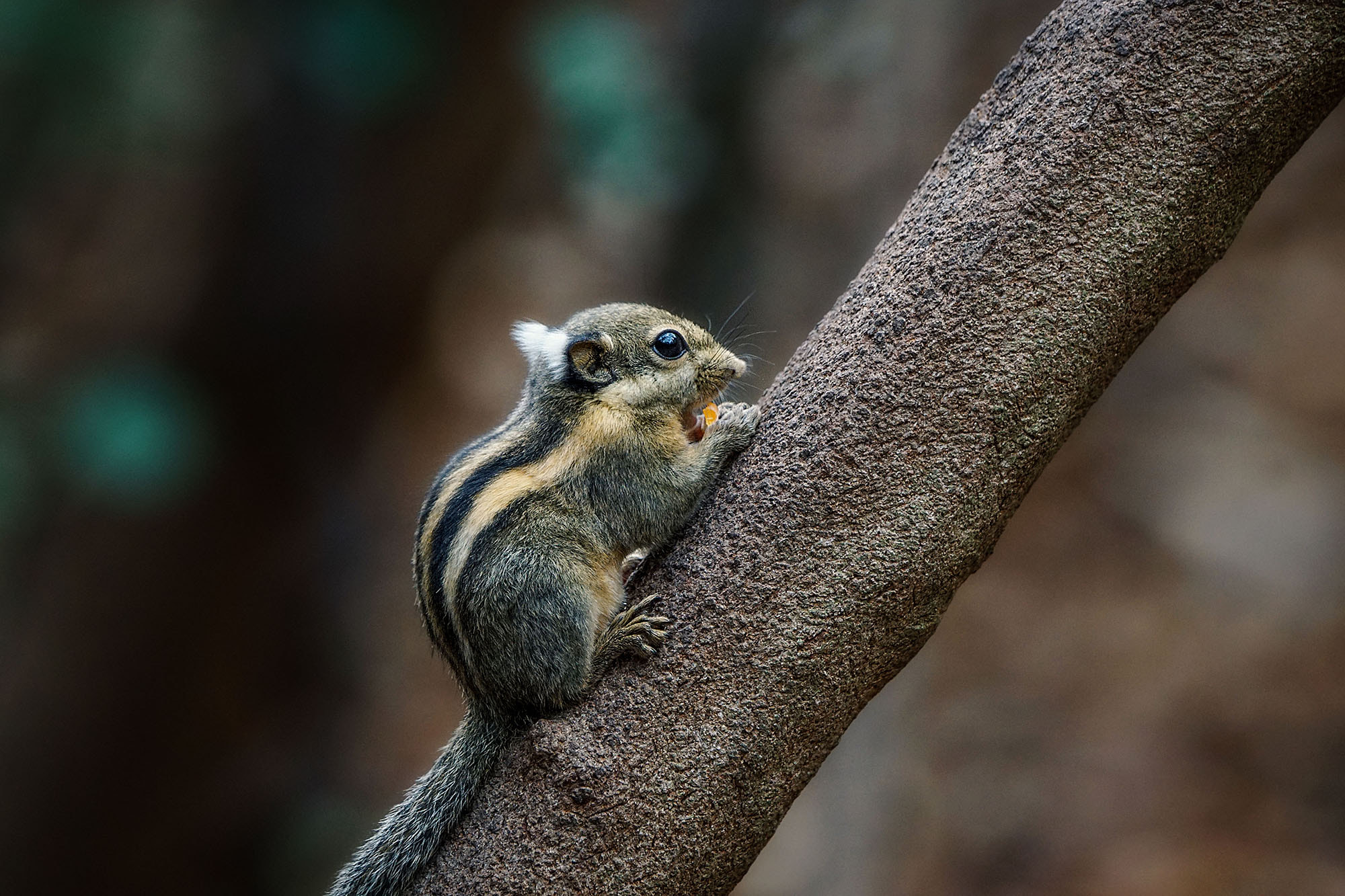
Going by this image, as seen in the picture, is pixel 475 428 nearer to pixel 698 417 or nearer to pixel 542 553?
pixel 698 417

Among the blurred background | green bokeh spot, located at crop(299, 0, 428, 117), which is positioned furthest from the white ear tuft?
green bokeh spot, located at crop(299, 0, 428, 117)

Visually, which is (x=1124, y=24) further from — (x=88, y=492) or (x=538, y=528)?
(x=88, y=492)

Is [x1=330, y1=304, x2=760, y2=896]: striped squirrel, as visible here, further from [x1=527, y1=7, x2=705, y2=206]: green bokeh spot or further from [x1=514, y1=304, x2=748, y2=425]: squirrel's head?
[x1=527, y1=7, x2=705, y2=206]: green bokeh spot

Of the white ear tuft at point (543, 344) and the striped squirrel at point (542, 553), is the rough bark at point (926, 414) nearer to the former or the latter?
the striped squirrel at point (542, 553)

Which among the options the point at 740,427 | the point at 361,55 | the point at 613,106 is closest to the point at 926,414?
the point at 740,427

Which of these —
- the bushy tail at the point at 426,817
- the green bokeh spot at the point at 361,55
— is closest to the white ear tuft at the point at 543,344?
the bushy tail at the point at 426,817

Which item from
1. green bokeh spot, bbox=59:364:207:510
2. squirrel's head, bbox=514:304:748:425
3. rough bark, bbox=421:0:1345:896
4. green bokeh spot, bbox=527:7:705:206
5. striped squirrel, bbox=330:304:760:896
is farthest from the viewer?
green bokeh spot, bbox=527:7:705:206
